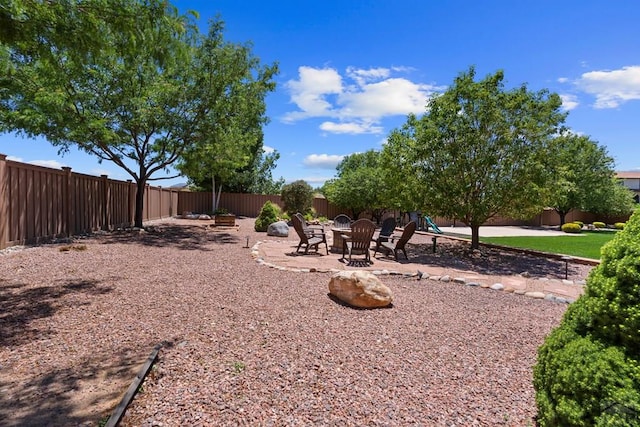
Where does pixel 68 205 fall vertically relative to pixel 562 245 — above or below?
above

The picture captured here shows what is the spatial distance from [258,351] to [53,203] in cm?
849

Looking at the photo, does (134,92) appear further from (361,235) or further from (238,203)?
(238,203)

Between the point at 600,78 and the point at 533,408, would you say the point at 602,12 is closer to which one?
the point at 600,78

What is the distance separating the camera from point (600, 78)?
9.89m

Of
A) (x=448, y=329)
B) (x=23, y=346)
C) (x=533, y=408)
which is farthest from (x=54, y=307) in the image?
(x=533, y=408)

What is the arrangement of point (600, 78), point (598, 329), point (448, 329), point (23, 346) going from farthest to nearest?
point (600, 78) → point (448, 329) → point (23, 346) → point (598, 329)

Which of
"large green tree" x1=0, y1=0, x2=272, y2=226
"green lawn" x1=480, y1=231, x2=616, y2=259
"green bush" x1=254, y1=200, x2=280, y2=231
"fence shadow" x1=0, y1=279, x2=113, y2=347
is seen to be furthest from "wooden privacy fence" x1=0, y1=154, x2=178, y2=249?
"green lawn" x1=480, y1=231, x2=616, y2=259

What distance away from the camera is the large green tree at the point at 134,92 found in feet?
12.7

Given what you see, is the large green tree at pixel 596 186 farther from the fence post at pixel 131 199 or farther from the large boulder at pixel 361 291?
the fence post at pixel 131 199

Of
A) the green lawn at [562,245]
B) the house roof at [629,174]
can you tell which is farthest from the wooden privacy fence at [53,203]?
the house roof at [629,174]

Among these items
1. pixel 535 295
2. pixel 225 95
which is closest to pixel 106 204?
pixel 225 95

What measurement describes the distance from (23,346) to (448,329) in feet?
13.5

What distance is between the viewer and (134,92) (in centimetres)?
1112

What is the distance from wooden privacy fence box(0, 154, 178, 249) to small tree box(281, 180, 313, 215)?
8296 millimetres
